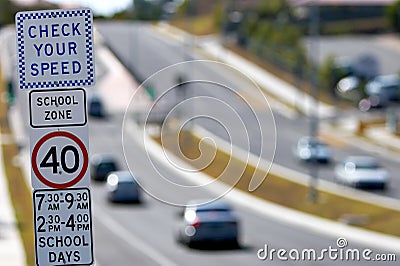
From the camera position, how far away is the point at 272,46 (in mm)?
81812

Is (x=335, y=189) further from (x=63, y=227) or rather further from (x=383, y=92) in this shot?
(x=63, y=227)

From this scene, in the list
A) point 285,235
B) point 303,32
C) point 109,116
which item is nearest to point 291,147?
point 109,116

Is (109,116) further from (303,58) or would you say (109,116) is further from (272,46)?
(272,46)

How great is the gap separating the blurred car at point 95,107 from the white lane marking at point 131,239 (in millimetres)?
23252

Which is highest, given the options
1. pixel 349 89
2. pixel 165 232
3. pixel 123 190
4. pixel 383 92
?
pixel 165 232

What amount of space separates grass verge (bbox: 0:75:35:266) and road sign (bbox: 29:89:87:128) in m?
12.9

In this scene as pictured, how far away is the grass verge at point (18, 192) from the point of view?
22862mm

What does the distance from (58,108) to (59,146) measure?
241 millimetres

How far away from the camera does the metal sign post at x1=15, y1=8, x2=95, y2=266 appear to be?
21.0 ft

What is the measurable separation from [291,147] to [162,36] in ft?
29.0

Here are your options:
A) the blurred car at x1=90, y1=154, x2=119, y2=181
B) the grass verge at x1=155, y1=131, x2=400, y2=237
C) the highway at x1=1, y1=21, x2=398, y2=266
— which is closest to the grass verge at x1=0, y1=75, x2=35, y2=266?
the highway at x1=1, y1=21, x2=398, y2=266

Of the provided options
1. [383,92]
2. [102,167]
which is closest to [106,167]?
[102,167]

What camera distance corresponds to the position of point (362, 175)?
38.3 m

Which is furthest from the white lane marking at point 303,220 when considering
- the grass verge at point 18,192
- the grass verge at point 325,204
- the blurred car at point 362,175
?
the blurred car at point 362,175
